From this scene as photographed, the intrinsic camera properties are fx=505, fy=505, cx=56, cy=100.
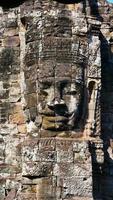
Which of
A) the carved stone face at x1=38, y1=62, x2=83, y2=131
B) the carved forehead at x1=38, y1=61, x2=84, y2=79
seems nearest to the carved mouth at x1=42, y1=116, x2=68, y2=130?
the carved stone face at x1=38, y1=62, x2=83, y2=131

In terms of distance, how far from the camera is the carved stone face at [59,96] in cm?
775

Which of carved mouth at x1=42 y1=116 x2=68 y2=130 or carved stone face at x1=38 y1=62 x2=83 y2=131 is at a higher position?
carved stone face at x1=38 y1=62 x2=83 y2=131

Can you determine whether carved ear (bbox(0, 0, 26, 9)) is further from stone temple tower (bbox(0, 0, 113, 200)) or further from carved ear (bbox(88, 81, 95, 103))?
carved ear (bbox(88, 81, 95, 103))

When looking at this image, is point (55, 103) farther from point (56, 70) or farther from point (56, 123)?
point (56, 70)

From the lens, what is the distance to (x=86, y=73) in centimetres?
816

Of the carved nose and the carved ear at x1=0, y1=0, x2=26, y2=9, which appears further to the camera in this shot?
the carved nose

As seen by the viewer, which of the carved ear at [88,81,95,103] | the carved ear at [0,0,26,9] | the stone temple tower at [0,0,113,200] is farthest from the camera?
the carved ear at [88,81,95,103]

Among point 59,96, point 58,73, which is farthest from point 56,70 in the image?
point 59,96

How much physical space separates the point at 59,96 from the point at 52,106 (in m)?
0.20

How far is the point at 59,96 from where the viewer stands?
7.76 m

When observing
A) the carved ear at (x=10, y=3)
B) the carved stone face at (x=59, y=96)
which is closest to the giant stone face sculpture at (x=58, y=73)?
the carved stone face at (x=59, y=96)

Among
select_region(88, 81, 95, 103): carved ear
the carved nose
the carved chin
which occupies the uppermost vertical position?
select_region(88, 81, 95, 103): carved ear

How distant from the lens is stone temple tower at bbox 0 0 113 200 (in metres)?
7.57

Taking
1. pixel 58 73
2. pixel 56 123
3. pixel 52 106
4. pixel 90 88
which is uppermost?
pixel 58 73
